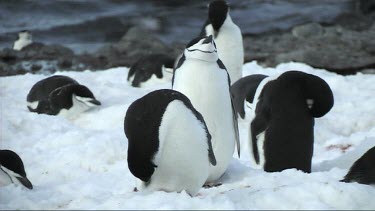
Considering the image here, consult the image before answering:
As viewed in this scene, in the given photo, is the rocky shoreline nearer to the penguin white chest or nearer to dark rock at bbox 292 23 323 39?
dark rock at bbox 292 23 323 39

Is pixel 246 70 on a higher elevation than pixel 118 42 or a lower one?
higher

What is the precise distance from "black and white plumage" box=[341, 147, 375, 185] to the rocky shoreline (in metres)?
6.82

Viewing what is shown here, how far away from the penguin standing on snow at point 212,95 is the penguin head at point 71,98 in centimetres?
282

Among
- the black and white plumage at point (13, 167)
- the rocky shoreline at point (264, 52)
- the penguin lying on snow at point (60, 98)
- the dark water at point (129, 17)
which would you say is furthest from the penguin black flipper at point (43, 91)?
the dark water at point (129, 17)

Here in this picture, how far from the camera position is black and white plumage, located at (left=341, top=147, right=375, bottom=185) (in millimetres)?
4207

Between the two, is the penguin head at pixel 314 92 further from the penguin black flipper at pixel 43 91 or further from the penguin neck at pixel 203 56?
the penguin black flipper at pixel 43 91

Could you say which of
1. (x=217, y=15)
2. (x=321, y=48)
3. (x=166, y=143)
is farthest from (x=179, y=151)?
(x=321, y=48)

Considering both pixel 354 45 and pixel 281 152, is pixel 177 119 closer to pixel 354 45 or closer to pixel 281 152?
pixel 281 152

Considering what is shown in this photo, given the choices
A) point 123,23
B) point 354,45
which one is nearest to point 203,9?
point 123,23

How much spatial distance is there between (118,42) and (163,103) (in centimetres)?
1072

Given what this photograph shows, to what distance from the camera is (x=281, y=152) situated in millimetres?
5078

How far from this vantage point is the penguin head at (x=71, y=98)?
7734 millimetres

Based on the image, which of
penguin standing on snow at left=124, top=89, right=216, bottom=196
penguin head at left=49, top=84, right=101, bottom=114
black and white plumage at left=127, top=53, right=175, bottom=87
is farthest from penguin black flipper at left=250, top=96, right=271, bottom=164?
black and white plumage at left=127, top=53, right=175, bottom=87

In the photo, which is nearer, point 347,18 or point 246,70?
point 246,70
